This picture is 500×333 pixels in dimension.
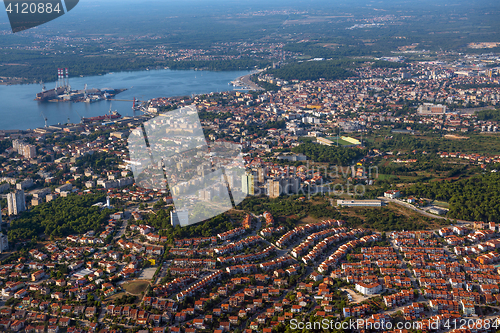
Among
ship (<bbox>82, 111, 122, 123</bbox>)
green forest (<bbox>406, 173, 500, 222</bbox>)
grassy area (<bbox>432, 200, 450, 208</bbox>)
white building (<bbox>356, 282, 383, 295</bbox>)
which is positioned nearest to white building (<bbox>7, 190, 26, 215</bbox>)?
white building (<bbox>356, 282, 383, 295</bbox>)

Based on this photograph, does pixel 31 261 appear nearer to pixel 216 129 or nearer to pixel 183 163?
pixel 183 163

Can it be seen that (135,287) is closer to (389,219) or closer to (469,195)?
(389,219)

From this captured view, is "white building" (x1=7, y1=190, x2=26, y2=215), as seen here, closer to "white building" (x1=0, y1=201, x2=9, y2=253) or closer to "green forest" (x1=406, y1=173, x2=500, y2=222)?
"white building" (x1=0, y1=201, x2=9, y2=253)

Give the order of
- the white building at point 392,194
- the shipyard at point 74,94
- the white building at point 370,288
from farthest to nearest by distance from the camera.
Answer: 1. the shipyard at point 74,94
2. the white building at point 392,194
3. the white building at point 370,288

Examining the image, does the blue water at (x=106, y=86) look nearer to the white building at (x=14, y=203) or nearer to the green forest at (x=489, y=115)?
the white building at (x=14, y=203)

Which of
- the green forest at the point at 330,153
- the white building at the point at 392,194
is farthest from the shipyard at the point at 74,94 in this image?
the white building at the point at 392,194
